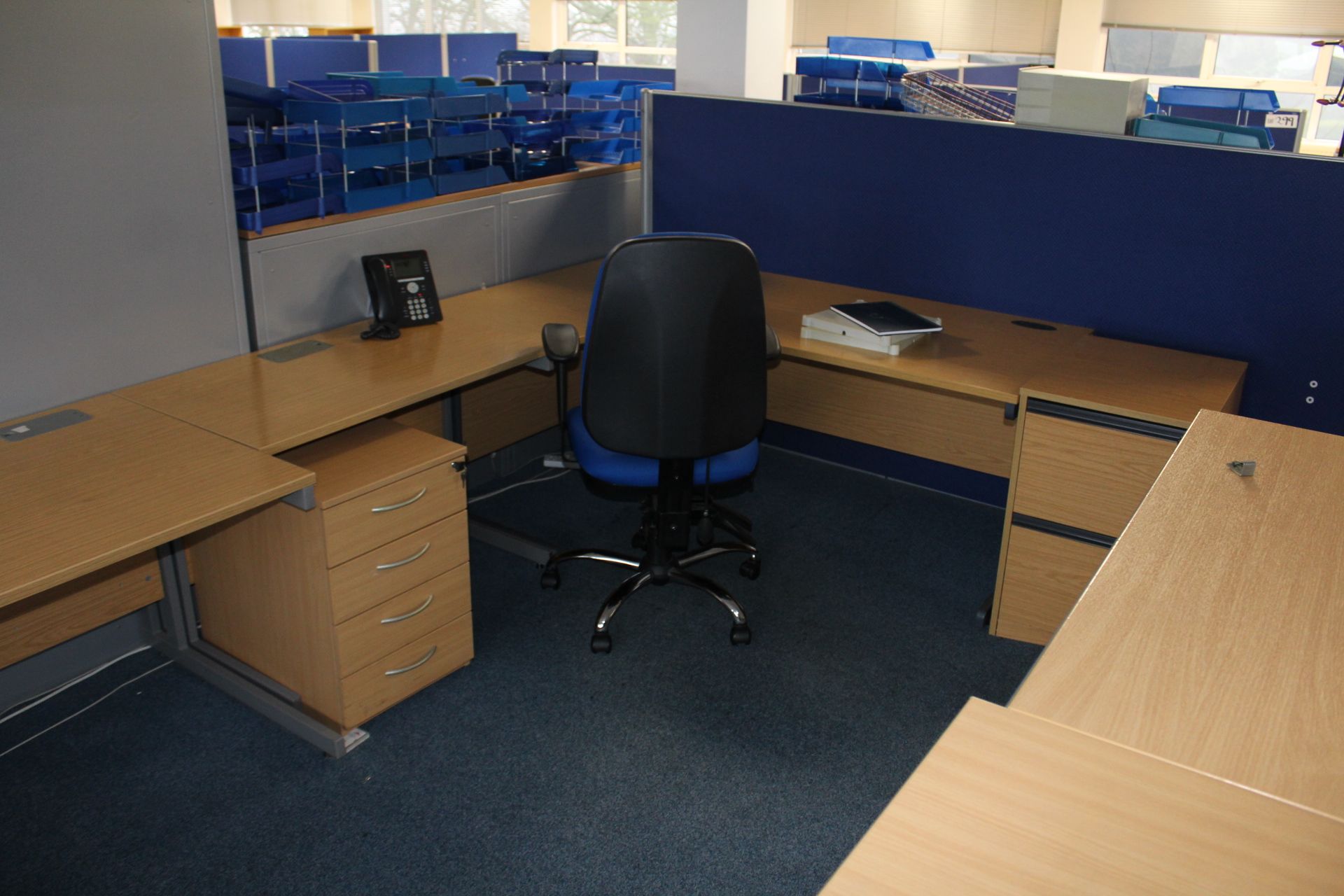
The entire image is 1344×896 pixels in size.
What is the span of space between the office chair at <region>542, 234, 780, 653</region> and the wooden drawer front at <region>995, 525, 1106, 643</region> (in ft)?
2.25

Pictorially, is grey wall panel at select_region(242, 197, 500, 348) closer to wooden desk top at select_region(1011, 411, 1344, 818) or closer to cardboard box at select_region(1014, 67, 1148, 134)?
cardboard box at select_region(1014, 67, 1148, 134)

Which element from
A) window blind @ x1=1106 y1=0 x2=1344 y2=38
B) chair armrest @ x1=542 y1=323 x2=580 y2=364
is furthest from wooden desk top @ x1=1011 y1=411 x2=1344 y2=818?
window blind @ x1=1106 y1=0 x2=1344 y2=38

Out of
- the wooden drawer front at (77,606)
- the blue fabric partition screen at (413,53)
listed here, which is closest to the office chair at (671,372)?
the wooden drawer front at (77,606)

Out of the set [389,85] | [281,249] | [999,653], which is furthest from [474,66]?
[999,653]

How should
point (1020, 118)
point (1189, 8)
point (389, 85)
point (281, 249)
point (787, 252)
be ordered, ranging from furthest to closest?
1. point (1189, 8)
2. point (787, 252)
3. point (389, 85)
4. point (1020, 118)
5. point (281, 249)

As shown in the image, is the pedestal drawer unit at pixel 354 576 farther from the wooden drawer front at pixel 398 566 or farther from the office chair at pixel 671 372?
the office chair at pixel 671 372

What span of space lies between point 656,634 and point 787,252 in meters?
1.44

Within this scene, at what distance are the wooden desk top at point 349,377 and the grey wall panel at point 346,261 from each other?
0.08 metres

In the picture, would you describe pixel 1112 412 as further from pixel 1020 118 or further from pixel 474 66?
pixel 474 66

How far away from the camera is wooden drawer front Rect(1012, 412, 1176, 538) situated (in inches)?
99.4

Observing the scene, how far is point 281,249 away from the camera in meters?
2.77

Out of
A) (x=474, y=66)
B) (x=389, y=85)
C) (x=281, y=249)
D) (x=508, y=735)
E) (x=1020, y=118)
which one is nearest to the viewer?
(x=508, y=735)

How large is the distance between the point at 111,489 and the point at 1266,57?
8616mm

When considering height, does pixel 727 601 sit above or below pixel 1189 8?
below
